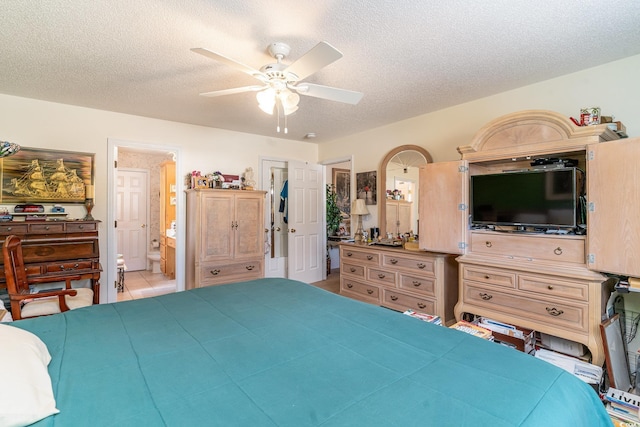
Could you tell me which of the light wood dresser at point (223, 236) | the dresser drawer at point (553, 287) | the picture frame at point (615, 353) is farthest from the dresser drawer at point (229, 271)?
the picture frame at point (615, 353)

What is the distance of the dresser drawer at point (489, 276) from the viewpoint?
2.47 m

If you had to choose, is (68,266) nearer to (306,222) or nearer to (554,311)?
(306,222)

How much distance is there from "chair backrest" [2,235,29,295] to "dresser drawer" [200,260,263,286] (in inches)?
63.8

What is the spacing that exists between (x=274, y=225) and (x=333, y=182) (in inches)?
85.0

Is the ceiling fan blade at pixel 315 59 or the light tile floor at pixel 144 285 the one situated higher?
the ceiling fan blade at pixel 315 59

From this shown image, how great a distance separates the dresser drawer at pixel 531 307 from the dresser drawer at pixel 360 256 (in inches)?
47.1

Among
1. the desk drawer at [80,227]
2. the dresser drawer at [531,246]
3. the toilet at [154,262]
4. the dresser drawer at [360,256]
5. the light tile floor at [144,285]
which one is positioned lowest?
the light tile floor at [144,285]

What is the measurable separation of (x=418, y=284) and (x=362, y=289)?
854 millimetres

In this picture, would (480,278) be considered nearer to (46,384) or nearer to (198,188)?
(46,384)

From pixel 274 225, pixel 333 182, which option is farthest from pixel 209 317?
pixel 333 182

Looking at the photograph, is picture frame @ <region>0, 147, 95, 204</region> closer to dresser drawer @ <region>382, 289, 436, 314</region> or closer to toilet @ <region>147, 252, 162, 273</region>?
toilet @ <region>147, 252, 162, 273</region>

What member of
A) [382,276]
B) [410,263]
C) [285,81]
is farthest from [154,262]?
[285,81]

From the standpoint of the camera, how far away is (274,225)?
5113 millimetres

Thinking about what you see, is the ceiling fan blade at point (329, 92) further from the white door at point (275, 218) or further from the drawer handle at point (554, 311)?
the white door at point (275, 218)
